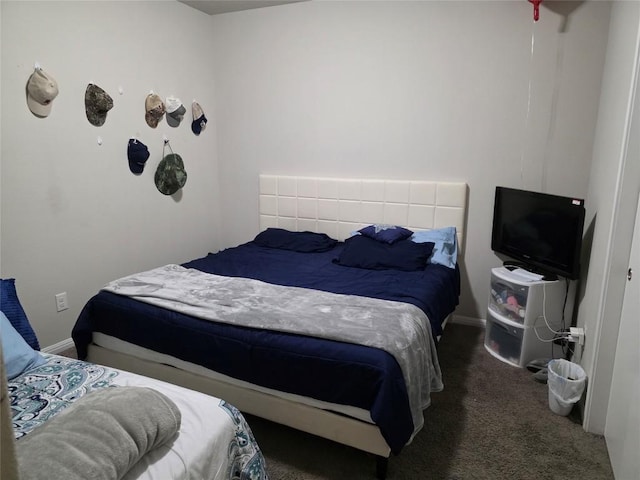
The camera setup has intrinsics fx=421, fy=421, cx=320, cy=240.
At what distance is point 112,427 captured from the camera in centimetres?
114

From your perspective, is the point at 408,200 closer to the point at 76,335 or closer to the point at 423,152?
the point at 423,152

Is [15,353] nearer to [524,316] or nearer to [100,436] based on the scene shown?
[100,436]

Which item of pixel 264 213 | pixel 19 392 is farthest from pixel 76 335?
pixel 264 213

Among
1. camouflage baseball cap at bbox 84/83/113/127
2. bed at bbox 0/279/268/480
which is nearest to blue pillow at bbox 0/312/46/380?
bed at bbox 0/279/268/480

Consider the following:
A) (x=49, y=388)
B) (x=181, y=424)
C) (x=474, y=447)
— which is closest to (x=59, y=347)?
(x=49, y=388)

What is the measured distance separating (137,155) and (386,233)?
2112 mm

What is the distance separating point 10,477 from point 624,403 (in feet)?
7.42

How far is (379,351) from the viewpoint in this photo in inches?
72.6

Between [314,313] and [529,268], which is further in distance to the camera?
[529,268]

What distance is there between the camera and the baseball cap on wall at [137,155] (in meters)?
3.38

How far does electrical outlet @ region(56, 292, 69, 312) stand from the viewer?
9.89 ft

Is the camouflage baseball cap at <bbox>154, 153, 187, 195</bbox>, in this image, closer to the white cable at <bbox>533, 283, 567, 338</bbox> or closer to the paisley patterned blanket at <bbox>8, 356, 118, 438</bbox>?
the paisley patterned blanket at <bbox>8, 356, 118, 438</bbox>

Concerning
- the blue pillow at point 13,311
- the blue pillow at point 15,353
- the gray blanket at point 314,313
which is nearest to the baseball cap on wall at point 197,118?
the gray blanket at point 314,313

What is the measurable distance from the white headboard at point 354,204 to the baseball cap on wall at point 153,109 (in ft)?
3.56
